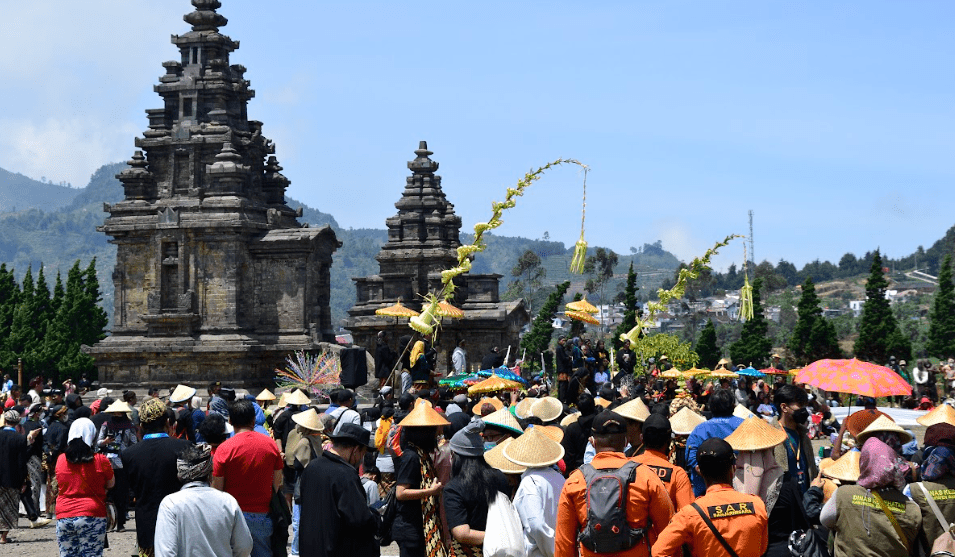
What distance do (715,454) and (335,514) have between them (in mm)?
2847

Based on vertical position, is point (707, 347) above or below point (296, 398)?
below

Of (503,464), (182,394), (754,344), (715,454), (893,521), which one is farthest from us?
(754,344)

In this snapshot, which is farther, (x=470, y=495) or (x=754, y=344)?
(x=754, y=344)

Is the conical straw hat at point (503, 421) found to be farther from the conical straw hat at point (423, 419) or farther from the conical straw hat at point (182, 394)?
the conical straw hat at point (182, 394)

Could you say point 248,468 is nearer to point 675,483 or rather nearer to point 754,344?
point 675,483

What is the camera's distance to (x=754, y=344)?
189 feet

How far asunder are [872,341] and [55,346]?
37838mm

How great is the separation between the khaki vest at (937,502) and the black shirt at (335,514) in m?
3.83

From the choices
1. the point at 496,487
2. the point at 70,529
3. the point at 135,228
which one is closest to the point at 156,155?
the point at 135,228

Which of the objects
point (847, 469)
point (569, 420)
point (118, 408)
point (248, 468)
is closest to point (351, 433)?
point (248, 468)

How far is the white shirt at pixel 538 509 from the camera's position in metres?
8.36

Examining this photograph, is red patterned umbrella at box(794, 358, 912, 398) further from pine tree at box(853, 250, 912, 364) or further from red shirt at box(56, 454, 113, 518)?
pine tree at box(853, 250, 912, 364)

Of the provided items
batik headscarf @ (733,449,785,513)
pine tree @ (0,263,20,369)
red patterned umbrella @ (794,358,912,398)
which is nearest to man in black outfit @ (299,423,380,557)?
batik headscarf @ (733,449,785,513)

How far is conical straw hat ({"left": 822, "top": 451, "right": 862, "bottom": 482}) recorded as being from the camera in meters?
8.45
